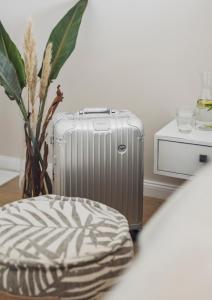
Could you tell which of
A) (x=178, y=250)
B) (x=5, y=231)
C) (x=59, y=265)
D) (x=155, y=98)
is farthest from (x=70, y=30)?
(x=178, y=250)

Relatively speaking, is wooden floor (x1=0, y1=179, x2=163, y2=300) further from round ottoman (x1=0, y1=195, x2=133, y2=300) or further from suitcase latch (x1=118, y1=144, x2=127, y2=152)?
round ottoman (x1=0, y1=195, x2=133, y2=300)

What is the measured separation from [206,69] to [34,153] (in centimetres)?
89

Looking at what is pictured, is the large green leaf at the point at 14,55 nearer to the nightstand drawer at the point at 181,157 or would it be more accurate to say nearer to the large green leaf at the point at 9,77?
the large green leaf at the point at 9,77

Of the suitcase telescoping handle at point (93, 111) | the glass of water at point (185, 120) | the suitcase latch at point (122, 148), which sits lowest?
the suitcase latch at point (122, 148)

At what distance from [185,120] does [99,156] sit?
434mm

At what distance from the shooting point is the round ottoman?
1368mm

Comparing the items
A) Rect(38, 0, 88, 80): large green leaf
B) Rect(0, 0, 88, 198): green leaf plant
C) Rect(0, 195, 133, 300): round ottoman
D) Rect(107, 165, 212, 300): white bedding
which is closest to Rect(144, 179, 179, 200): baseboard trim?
Rect(0, 0, 88, 198): green leaf plant

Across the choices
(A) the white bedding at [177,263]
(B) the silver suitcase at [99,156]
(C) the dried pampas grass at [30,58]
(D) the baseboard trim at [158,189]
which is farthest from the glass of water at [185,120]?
(A) the white bedding at [177,263]

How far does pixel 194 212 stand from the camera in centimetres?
86

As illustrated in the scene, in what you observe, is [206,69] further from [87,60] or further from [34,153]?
[34,153]

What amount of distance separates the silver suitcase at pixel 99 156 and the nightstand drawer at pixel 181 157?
0.44 ft

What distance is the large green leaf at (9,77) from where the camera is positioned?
2168 mm

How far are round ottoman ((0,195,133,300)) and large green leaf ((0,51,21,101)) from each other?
2.55ft

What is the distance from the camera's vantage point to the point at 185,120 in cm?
221
